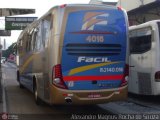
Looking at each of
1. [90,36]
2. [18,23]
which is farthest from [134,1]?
[90,36]

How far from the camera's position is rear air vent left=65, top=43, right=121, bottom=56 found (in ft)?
37.2

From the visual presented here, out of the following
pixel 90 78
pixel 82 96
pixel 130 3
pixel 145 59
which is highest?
pixel 130 3

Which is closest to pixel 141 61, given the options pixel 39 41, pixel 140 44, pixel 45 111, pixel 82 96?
pixel 140 44

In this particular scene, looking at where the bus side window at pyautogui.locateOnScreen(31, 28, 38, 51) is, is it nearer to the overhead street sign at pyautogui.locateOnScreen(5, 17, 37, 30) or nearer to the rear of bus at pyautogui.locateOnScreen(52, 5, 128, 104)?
the rear of bus at pyautogui.locateOnScreen(52, 5, 128, 104)

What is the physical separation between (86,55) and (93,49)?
9.8 inches

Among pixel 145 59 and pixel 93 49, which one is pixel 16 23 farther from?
pixel 93 49

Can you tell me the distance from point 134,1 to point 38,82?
3542cm

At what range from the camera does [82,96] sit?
11.3 m

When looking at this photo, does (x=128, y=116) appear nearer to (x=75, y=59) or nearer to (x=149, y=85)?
(x=75, y=59)

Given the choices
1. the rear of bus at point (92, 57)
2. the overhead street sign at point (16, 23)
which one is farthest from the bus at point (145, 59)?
the overhead street sign at point (16, 23)

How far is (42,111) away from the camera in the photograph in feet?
42.8

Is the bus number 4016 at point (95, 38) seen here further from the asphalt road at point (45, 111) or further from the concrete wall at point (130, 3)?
the concrete wall at point (130, 3)

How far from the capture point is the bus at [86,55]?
1124 centimetres

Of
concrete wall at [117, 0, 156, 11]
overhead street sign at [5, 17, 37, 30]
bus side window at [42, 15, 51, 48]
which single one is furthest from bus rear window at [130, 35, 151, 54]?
overhead street sign at [5, 17, 37, 30]
